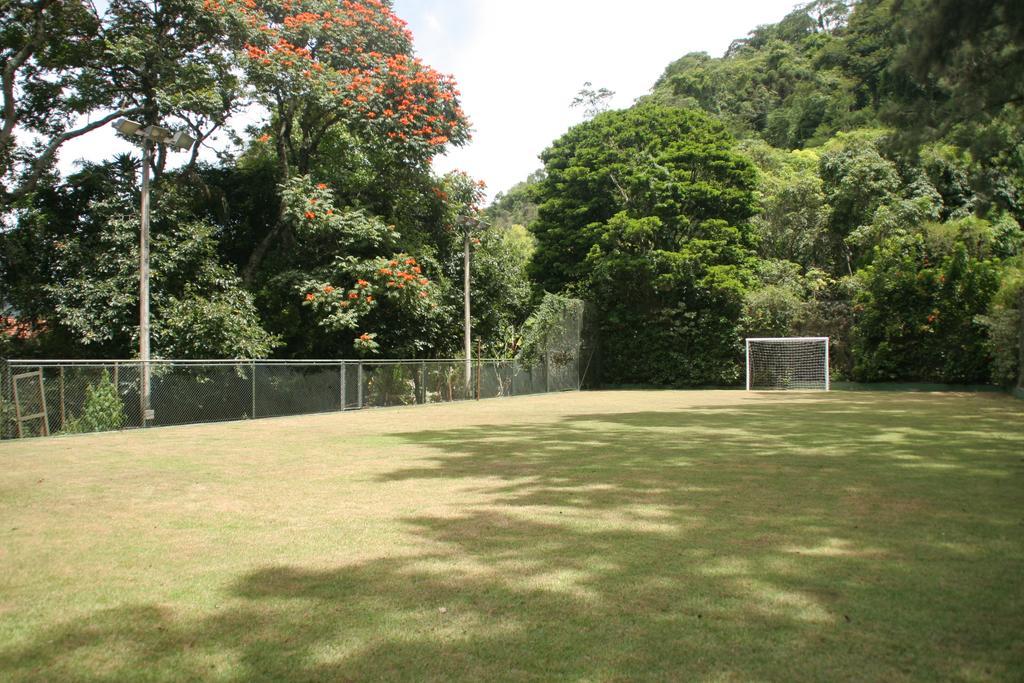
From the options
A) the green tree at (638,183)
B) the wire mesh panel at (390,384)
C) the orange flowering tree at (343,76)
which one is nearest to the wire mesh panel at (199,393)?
the wire mesh panel at (390,384)

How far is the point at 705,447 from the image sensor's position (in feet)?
31.3

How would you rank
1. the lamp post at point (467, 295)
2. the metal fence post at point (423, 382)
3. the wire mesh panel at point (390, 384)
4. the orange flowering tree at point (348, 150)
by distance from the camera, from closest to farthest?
the wire mesh panel at point (390, 384) → the orange flowering tree at point (348, 150) → the metal fence post at point (423, 382) → the lamp post at point (467, 295)

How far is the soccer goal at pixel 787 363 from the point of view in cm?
2795

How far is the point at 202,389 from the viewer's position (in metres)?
14.6

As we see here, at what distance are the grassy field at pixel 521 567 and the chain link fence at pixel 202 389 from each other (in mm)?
3672

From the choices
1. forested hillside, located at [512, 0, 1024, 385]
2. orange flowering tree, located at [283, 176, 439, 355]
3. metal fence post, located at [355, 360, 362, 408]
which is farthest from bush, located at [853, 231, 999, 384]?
metal fence post, located at [355, 360, 362, 408]

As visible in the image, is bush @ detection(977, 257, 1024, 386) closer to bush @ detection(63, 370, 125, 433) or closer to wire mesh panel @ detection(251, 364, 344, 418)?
wire mesh panel @ detection(251, 364, 344, 418)

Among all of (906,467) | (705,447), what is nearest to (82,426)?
(705,447)

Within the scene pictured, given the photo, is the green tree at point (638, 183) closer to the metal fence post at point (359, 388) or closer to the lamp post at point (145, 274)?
the metal fence post at point (359, 388)

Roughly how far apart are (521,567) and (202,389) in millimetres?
12141

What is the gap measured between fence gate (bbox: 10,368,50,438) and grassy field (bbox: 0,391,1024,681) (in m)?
3.48

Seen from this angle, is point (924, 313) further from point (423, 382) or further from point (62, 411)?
point (62, 411)

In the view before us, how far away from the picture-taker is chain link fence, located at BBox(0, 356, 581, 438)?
468 inches

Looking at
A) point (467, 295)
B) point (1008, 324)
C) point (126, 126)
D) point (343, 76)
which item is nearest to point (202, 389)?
point (126, 126)
